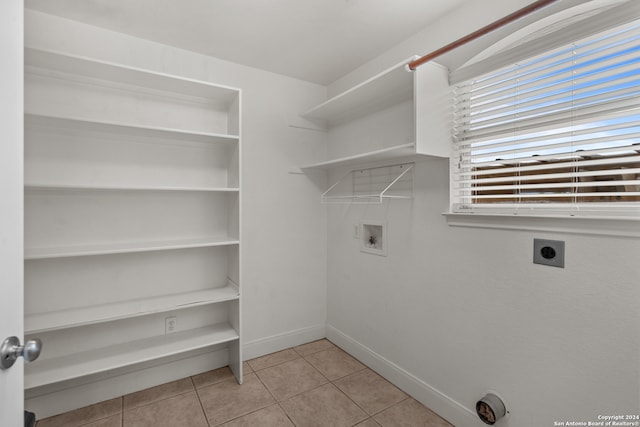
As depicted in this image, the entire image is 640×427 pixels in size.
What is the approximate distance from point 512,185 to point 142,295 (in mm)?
2323

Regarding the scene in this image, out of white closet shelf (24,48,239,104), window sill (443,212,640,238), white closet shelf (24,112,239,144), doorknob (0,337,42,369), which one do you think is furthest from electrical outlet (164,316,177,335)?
window sill (443,212,640,238)

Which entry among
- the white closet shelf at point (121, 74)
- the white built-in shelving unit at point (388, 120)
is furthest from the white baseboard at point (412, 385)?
the white closet shelf at point (121, 74)

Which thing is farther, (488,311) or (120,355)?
(120,355)

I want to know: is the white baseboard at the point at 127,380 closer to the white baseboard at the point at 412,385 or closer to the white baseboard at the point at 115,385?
the white baseboard at the point at 115,385

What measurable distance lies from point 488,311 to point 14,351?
1.81 metres

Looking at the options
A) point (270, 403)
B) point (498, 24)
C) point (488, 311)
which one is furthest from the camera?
point (270, 403)

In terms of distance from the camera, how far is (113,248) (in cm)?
184

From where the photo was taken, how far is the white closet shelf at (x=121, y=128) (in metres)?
1.61

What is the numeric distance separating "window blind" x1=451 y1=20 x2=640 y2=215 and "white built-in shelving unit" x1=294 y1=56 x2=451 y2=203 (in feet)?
0.48

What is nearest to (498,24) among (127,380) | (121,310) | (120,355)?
(121,310)

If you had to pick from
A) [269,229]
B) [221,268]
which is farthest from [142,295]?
[269,229]

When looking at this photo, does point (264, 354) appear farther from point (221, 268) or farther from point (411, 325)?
point (411, 325)

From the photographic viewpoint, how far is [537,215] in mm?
1335

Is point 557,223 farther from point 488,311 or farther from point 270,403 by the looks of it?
point 270,403
